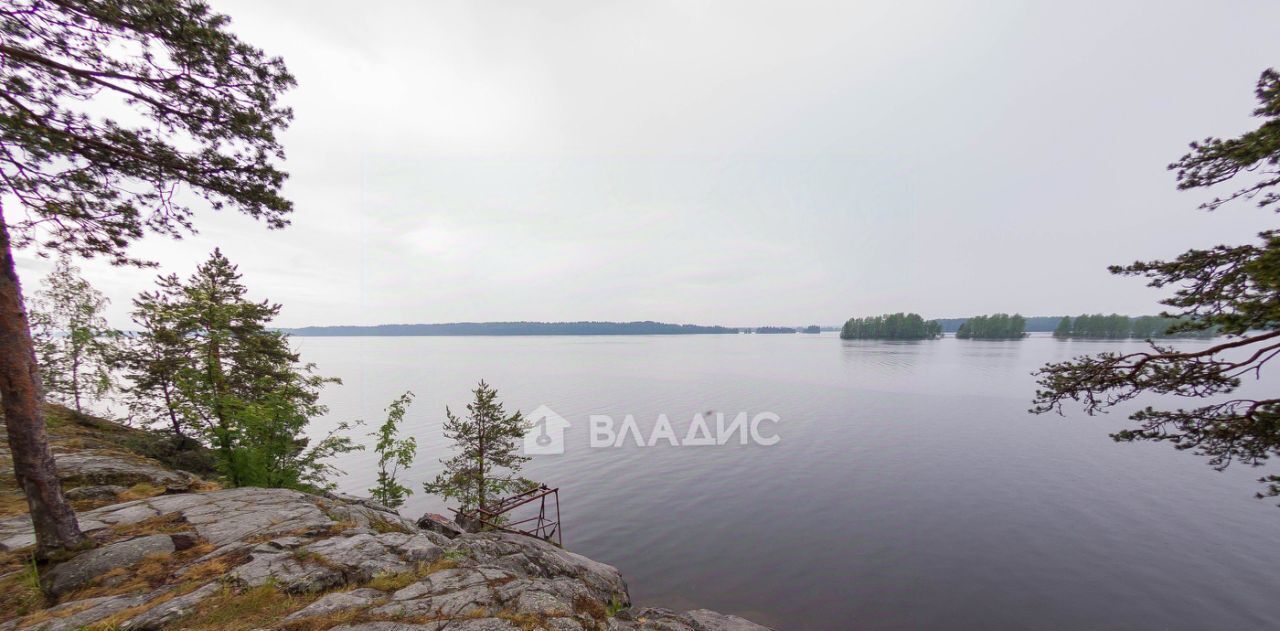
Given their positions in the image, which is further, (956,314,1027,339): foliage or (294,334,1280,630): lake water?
(956,314,1027,339): foliage

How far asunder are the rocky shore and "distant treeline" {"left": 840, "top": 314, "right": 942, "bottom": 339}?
636 feet

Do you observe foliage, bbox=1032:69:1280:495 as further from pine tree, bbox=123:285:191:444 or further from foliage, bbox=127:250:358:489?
pine tree, bbox=123:285:191:444

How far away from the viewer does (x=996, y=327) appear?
163m

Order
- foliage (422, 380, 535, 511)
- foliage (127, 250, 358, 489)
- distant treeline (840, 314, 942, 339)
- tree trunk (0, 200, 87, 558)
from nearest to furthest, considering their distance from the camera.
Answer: tree trunk (0, 200, 87, 558)
foliage (127, 250, 358, 489)
foliage (422, 380, 535, 511)
distant treeline (840, 314, 942, 339)

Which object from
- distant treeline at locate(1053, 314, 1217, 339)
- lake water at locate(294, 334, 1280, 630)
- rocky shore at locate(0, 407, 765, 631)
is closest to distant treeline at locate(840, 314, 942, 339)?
distant treeline at locate(1053, 314, 1217, 339)

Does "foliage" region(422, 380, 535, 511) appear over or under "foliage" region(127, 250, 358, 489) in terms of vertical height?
under

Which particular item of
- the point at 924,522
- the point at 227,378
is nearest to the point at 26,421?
the point at 227,378

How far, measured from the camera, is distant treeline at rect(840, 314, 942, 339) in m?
165

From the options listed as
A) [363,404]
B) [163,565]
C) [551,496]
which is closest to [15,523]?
[163,565]

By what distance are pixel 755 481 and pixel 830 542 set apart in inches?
289

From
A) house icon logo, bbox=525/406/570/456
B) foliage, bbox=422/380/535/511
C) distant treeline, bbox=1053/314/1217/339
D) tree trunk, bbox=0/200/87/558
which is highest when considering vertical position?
distant treeline, bbox=1053/314/1217/339

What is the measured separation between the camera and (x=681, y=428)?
128 feet

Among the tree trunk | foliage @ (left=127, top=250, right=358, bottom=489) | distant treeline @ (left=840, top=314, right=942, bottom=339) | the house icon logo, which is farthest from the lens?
distant treeline @ (left=840, top=314, right=942, bottom=339)

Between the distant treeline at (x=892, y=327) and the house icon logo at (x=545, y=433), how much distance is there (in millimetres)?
173252
